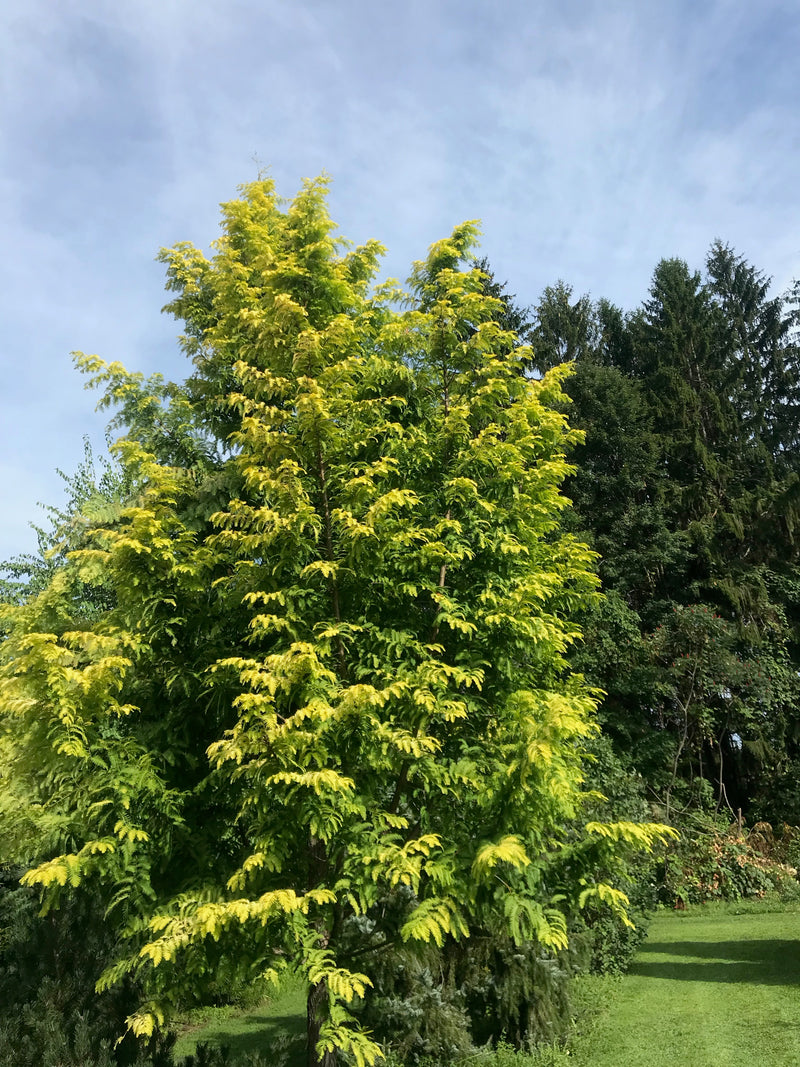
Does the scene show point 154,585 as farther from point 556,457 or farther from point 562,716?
point 556,457

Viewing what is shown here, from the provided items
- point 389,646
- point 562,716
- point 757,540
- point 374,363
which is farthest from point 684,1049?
point 757,540

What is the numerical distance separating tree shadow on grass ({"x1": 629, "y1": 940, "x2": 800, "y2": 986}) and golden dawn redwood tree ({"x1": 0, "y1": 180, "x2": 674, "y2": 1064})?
515cm

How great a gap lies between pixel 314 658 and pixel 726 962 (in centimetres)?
911

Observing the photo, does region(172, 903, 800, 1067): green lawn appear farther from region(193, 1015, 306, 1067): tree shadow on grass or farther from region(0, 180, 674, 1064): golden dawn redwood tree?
region(0, 180, 674, 1064): golden dawn redwood tree

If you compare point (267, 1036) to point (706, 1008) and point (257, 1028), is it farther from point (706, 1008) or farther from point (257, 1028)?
point (706, 1008)

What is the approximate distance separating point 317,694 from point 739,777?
63.7ft

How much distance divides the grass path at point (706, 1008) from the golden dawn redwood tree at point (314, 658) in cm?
288

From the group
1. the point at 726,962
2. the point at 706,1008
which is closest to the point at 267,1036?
the point at 706,1008

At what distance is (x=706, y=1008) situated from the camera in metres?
8.62

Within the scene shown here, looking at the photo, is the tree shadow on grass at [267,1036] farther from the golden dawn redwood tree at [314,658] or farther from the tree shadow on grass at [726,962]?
the tree shadow on grass at [726,962]

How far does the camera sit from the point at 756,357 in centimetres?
2716

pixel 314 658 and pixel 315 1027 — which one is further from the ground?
pixel 314 658

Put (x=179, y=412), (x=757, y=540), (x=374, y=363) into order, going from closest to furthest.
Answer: (x=374, y=363)
(x=179, y=412)
(x=757, y=540)

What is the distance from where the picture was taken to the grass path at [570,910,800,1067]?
7316 millimetres
